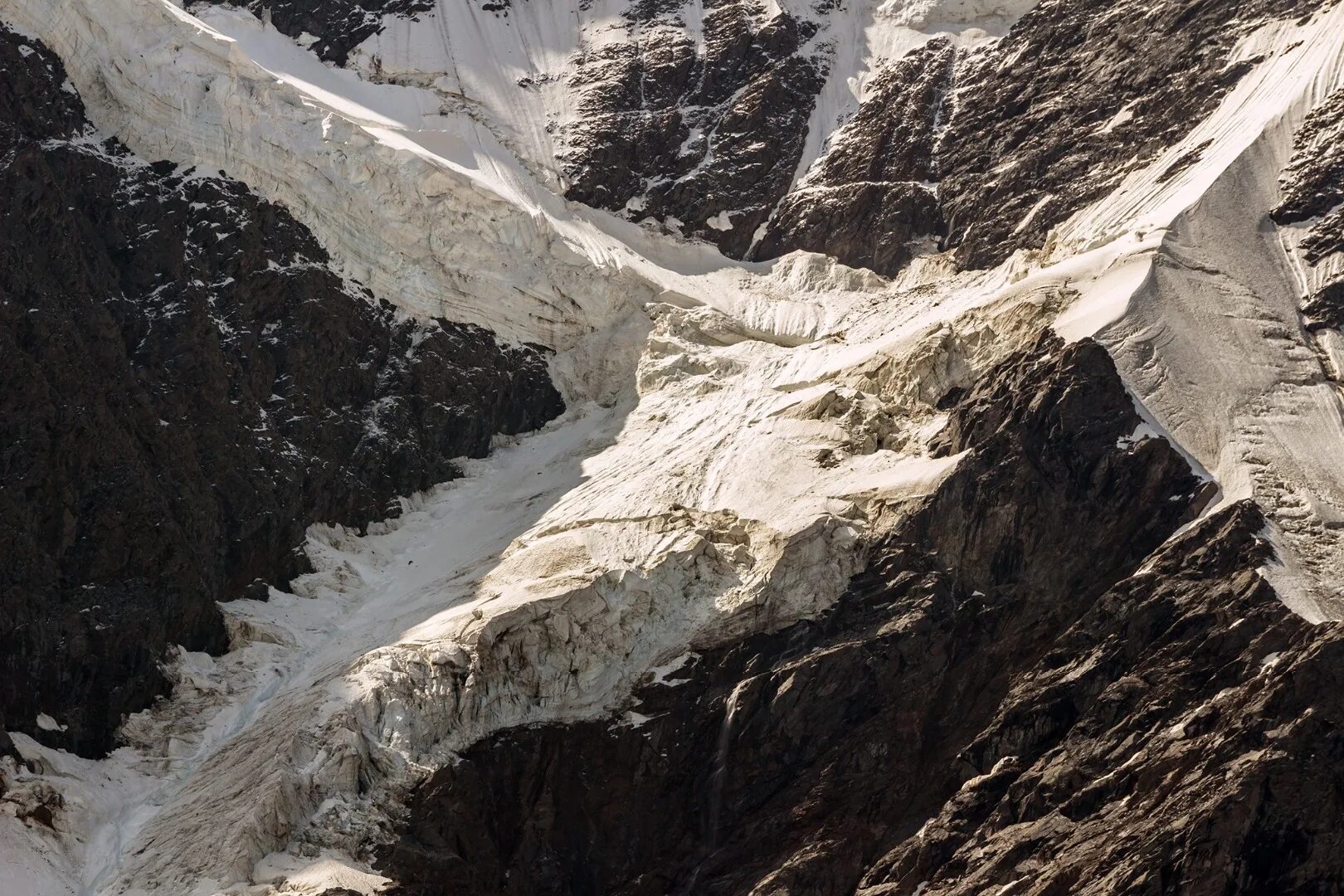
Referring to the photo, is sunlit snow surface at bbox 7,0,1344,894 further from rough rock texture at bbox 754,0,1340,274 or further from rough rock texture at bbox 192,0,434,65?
rough rock texture at bbox 754,0,1340,274

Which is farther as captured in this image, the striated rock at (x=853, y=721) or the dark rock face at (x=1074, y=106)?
the dark rock face at (x=1074, y=106)

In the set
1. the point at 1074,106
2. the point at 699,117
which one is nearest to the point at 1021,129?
the point at 1074,106

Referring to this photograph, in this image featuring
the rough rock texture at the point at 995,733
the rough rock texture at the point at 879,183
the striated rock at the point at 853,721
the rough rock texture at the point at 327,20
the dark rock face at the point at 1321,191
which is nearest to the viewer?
the rough rock texture at the point at 995,733

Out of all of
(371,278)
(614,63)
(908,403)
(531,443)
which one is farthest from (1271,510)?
(614,63)

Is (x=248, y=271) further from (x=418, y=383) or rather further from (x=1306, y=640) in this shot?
(x=1306, y=640)

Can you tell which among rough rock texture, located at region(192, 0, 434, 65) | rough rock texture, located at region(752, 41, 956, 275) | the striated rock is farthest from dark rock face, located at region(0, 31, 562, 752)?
rough rock texture, located at region(192, 0, 434, 65)

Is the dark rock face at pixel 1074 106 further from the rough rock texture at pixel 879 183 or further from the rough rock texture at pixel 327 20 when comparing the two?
the rough rock texture at pixel 327 20

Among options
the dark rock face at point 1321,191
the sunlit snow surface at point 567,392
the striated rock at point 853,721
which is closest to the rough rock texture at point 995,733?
the striated rock at point 853,721
